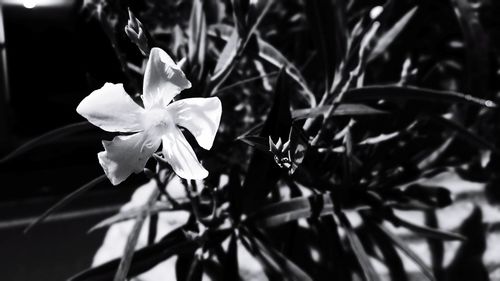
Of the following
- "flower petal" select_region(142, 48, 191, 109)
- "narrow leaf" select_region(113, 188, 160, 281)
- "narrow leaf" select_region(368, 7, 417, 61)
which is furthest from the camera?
"narrow leaf" select_region(368, 7, 417, 61)

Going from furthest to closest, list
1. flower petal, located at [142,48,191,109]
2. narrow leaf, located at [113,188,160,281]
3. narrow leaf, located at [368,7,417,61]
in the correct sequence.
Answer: narrow leaf, located at [368,7,417,61], narrow leaf, located at [113,188,160,281], flower petal, located at [142,48,191,109]

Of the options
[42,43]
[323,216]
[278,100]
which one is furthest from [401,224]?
[42,43]

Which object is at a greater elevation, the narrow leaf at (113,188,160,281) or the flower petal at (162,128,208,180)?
the flower petal at (162,128,208,180)

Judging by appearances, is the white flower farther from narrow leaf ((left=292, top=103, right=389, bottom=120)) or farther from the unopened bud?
narrow leaf ((left=292, top=103, right=389, bottom=120))

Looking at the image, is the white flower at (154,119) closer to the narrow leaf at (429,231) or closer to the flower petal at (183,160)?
the flower petal at (183,160)

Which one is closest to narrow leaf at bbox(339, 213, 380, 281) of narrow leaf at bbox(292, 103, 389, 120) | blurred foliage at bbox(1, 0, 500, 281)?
blurred foliage at bbox(1, 0, 500, 281)

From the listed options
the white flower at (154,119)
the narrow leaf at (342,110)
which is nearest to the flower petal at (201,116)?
the white flower at (154,119)

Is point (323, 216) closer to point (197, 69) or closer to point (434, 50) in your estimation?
point (197, 69)
